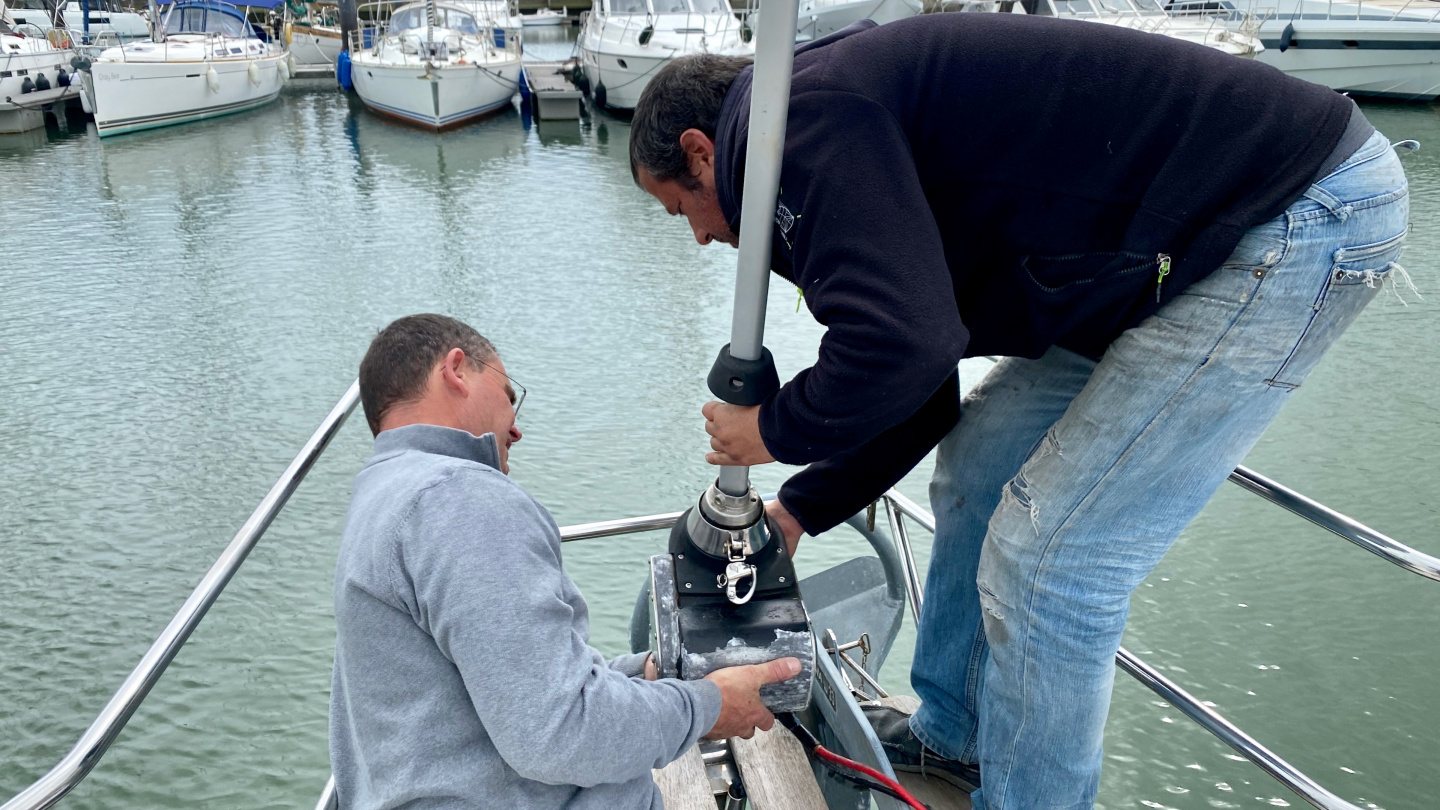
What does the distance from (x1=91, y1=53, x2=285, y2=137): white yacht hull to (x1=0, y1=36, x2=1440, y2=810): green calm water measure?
154 inches

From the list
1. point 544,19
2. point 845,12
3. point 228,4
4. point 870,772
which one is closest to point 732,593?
point 870,772

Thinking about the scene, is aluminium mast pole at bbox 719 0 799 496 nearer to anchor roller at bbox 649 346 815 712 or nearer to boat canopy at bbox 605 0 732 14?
anchor roller at bbox 649 346 815 712

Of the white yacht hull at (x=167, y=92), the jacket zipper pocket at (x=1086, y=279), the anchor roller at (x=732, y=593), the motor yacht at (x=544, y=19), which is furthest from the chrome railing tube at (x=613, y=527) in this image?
the motor yacht at (x=544, y=19)

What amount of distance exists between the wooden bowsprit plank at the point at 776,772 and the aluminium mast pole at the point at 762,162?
0.81 metres

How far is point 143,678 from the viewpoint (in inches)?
51.9

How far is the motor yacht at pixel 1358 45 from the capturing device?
15.1 meters

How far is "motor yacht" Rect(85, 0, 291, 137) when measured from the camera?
13.5 m

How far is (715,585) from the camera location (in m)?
1.49

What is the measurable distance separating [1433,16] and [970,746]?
1909 cm

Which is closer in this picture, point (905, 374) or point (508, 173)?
point (905, 374)

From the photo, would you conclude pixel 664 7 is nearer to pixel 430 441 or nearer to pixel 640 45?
pixel 640 45

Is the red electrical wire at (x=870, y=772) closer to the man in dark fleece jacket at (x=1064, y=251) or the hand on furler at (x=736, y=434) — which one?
the man in dark fleece jacket at (x=1064, y=251)

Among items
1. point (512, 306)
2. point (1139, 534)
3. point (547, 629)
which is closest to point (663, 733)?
point (547, 629)

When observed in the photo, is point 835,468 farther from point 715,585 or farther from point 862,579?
point 862,579
